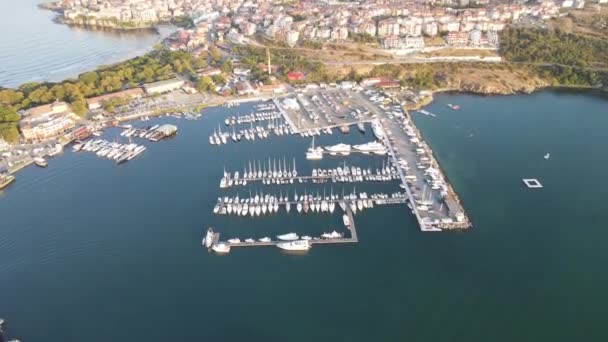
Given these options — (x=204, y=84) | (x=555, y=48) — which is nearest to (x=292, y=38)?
(x=204, y=84)

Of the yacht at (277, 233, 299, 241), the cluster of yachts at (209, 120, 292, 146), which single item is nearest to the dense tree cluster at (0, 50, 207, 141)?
the cluster of yachts at (209, 120, 292, 146)

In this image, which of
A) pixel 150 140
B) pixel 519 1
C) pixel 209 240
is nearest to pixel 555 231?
pixel 209 240

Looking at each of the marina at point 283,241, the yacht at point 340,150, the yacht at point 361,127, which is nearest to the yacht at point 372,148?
the yacht at point 340,150

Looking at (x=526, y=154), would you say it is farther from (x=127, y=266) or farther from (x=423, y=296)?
(x=127, y=266)

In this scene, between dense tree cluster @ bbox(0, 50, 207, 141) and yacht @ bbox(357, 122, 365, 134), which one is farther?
dense tree cluster @ bbox(0, 50, 207, 141)

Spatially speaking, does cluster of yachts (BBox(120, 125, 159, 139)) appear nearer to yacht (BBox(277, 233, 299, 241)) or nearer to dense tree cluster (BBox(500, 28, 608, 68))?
yacht (BBox(277, 233, 299, 241))

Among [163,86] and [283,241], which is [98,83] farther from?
[283,241]
